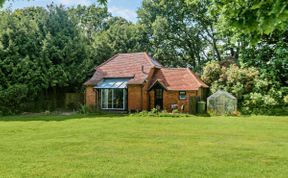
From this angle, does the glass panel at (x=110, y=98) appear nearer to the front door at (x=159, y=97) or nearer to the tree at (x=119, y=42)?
the front door at (x=159, y=97)

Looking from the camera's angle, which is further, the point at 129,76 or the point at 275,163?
the point at 129,76

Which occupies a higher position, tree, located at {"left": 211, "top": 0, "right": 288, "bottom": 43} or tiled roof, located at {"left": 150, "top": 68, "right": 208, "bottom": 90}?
tiled roof, located at {"left": 150, "top": 68, "right": 208, "bottom": 90}

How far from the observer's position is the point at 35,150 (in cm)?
1173

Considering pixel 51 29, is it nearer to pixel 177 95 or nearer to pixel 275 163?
pixel 177 95

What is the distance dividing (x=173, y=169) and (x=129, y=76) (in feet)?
82.6

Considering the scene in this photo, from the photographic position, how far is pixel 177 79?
33469 millimetres

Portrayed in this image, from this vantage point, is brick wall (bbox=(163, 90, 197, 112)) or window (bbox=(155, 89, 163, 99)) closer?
brick wall (bbox=(163, 90, 197, 112))

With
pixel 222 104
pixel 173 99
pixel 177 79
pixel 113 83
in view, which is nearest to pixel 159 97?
pixel 173 99

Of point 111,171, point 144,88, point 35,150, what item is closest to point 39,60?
point 144,88

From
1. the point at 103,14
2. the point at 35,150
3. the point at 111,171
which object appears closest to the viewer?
the point at 111,171

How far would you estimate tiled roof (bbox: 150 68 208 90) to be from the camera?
32188mm

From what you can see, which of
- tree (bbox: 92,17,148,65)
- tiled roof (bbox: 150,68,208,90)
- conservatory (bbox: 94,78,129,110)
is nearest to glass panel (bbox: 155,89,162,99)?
tiled roof (bbox: 150,68,208,90)

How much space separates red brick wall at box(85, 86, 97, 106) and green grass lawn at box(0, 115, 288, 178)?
57.2ft

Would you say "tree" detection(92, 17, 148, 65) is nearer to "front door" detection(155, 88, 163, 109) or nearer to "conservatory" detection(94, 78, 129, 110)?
"conservatory" detection(94, 78, 129, 110)
